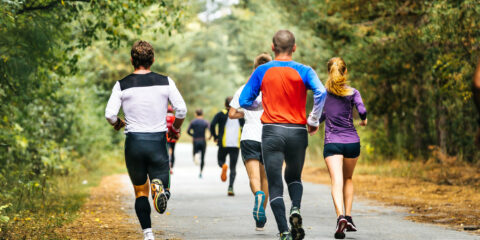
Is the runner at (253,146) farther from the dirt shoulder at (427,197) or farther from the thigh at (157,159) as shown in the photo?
the dirt shoulder at (427,197)

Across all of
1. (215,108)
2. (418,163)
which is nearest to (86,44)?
(418,163)

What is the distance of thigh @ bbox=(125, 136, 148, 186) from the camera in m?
6.99

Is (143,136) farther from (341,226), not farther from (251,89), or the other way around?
(341,226)

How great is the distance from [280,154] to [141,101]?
139cm

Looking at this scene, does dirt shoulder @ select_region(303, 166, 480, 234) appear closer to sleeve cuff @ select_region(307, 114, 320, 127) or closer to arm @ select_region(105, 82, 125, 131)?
sleeve cuff @ select_region(307, 114, 320, 127)

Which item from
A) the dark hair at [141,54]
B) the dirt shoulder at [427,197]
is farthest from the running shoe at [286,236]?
the dirt shoulder at [427,197]

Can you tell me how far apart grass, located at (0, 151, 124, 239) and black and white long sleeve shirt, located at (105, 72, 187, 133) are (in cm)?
185

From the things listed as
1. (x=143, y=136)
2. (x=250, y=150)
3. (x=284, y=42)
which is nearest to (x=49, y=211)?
(x=250, y=150)

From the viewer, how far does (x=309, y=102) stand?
23797 millimetres

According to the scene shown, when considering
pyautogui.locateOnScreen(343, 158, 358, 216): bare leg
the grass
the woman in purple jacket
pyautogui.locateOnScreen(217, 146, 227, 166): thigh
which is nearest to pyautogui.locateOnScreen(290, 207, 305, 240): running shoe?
the woman in purple jacket

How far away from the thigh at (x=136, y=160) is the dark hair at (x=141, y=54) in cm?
74

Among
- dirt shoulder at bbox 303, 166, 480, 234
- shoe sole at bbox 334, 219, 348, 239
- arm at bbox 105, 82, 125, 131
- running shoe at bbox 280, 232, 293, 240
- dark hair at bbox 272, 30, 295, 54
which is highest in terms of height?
dark hair at bbox 272, 30, 295, 54

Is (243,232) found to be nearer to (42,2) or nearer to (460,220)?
(460,220)

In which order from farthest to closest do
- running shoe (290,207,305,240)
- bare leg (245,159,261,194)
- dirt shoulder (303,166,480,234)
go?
dirt shoulder (303,166,480,234)
bare leg (245,159,261,194)
running shoe (290,207,305,240)
